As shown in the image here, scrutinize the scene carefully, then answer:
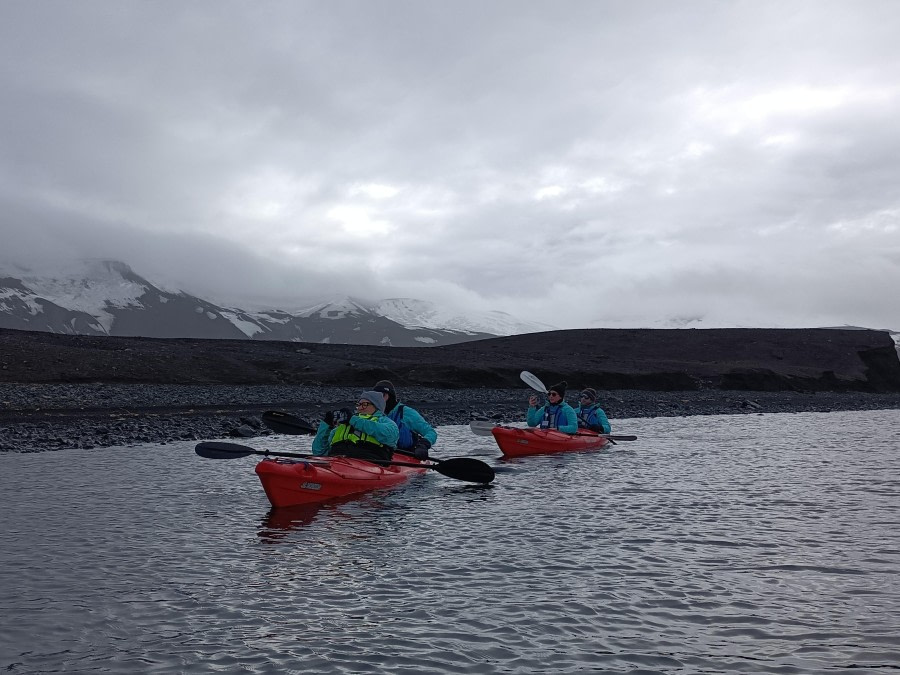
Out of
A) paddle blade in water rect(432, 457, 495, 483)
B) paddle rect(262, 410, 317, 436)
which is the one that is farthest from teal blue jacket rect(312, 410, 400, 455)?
paddle rect(262, 410, 317, 436)

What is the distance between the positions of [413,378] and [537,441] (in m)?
30.4

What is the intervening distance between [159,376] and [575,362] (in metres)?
34.6

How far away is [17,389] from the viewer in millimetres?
34656

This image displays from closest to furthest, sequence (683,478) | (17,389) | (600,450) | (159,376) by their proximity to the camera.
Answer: (683,478) → (600,450) → (17,389) → (159,376)

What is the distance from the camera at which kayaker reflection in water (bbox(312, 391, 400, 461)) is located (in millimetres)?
16016

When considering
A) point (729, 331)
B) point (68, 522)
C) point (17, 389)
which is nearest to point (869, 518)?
point (68, 522)

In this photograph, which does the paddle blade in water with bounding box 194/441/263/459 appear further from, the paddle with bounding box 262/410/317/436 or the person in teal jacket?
the person in teal jacket

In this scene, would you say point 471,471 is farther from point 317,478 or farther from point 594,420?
point 594,420

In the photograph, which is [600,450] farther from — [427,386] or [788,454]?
[427,386]

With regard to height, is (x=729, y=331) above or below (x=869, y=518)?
above

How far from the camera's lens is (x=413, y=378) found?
175ft

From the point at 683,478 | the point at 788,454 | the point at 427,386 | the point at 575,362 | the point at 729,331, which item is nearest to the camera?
the point at 683,478

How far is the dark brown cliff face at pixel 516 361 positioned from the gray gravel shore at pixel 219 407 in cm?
327

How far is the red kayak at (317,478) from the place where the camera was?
1347cm
